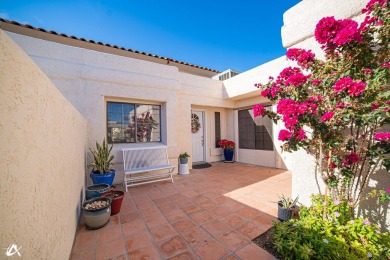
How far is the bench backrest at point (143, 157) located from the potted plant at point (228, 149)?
310 centimetres

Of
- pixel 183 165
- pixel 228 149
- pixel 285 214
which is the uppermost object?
pixel 228 149

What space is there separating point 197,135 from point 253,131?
2.44 m

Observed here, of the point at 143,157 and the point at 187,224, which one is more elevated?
the point at 143,157

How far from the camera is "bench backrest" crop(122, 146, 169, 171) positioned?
4.49 metres

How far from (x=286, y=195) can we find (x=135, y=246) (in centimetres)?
319

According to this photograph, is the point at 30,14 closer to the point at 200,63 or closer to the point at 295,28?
the point at 200,63

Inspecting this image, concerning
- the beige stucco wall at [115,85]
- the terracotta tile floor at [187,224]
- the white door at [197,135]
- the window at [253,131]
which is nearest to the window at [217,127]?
the white door at [197,135]

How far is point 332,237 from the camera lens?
165 centimetres

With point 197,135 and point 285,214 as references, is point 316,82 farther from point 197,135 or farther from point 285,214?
point 197,135

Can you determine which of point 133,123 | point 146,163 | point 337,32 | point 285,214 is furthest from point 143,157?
point 337,32

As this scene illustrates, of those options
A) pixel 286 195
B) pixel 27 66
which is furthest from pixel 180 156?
pixel 27 66

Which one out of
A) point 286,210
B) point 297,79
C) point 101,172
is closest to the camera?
point 297,79

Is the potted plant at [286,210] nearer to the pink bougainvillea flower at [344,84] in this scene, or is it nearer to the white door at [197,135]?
the pink bougainvillea flower at [344,84]

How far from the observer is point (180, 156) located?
215 inches
